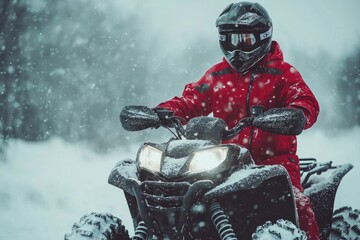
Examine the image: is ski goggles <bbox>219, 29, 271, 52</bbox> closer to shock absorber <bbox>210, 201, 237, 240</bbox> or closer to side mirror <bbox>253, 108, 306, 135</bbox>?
side mirror <bbox>253, 108, 306, 135</bbox>

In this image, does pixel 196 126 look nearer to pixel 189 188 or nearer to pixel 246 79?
pixel 189 188

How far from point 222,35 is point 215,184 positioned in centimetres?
155

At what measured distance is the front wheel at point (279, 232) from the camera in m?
2.29

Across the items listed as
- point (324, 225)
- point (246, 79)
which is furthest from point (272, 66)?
point (324, 225)

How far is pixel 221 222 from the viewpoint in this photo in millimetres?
2365

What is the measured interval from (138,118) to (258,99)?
1154mm

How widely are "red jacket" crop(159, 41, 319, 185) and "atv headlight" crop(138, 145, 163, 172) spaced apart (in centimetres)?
107

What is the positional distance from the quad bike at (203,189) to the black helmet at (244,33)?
0.92 metres

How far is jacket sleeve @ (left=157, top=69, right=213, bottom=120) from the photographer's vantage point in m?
4.04

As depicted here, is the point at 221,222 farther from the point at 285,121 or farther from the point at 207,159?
the point at 285,121

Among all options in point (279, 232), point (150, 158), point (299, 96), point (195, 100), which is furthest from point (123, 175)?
point (195, 100)

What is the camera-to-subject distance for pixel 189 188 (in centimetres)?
230

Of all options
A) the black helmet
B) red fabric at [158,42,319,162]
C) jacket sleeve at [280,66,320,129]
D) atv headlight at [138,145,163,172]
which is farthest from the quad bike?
the black helmet

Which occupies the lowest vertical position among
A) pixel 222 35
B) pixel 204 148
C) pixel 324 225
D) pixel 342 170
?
pixel 324 225
